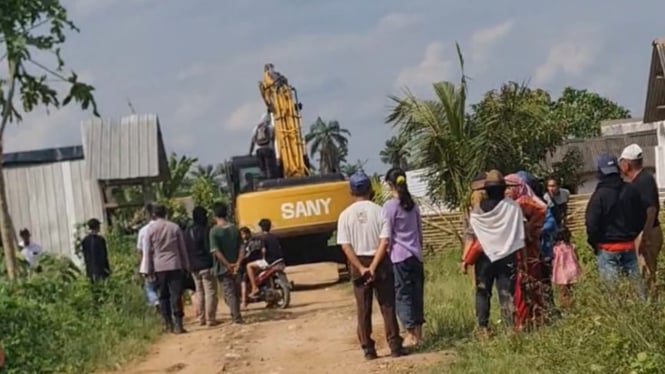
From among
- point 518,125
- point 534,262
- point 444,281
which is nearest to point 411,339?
point 534,262

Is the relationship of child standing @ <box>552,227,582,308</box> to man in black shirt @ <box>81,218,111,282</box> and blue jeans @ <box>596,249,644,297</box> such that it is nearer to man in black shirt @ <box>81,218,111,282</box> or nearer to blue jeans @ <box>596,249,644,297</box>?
blue jeans @ <box>596,249,644,297</box>

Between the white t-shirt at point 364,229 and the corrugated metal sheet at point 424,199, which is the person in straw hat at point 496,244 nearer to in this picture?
the white t-shirt at point 364,229

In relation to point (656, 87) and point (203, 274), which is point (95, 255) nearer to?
point (203, 274)

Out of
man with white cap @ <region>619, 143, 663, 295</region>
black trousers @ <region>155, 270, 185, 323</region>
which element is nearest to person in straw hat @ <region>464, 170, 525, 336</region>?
man with white cap @ <region>619, 143, 663, 295</region>

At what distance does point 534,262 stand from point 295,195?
1145 centimetres

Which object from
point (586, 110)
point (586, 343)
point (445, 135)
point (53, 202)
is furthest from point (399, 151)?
point (586, 110)

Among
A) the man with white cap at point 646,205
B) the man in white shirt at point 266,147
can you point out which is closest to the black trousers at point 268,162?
the man in white shirt at point 266,147

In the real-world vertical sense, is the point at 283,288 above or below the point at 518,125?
below

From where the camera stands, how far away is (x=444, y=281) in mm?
18797

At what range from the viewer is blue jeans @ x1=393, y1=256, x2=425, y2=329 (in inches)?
497

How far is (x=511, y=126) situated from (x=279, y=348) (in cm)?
972

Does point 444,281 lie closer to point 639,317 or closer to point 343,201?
point 343,201

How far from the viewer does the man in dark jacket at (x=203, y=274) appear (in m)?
17.4

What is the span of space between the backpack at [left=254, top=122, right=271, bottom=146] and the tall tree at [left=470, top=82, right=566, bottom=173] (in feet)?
17.6
